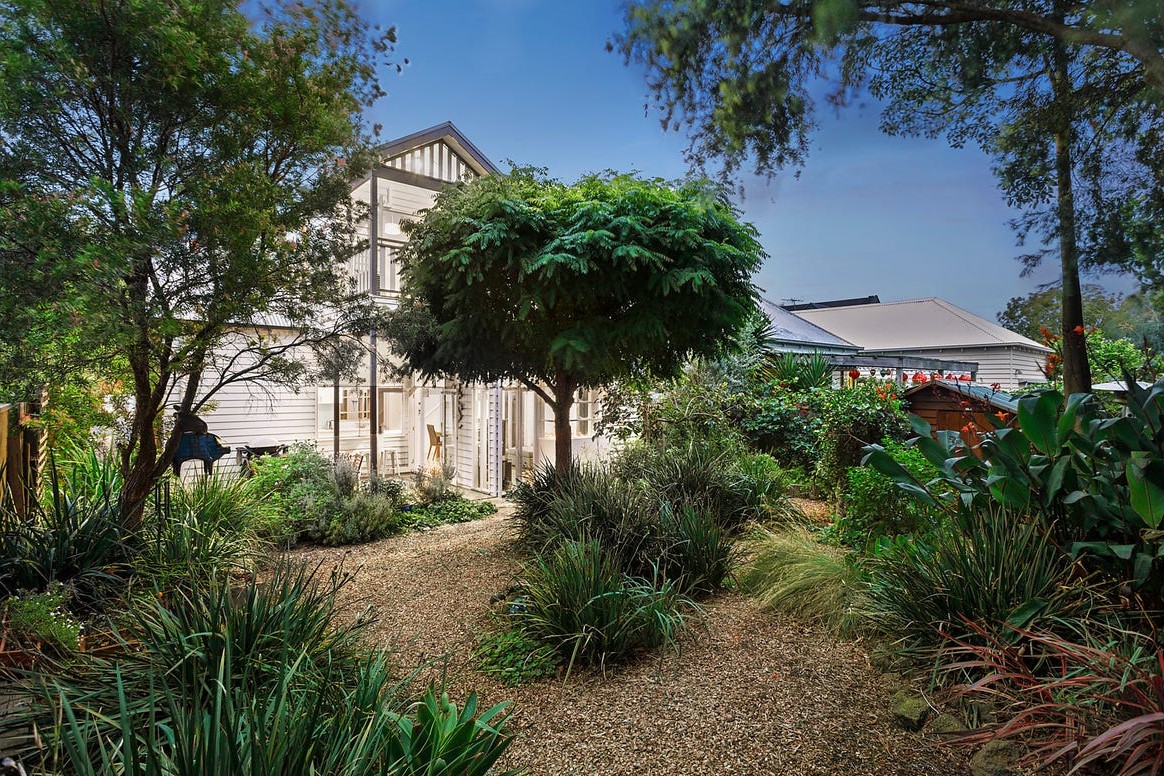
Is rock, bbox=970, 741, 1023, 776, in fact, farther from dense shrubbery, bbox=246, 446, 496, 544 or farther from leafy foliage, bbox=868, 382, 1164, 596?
dense shrubbery, bbox=246, 446, 496, 544

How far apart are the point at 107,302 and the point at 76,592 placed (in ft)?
5.12

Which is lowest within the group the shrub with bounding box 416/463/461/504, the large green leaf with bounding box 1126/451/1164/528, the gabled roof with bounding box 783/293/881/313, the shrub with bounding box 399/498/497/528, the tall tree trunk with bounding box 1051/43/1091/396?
the shrub with bounding box 399/498/497/528

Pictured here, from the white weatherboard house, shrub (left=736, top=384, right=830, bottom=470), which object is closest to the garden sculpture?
the white weatherboard house

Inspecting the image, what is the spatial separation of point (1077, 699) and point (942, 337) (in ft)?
52.8

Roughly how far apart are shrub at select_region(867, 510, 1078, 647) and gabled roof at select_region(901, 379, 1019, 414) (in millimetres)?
2471

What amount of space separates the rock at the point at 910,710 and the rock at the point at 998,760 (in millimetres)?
311

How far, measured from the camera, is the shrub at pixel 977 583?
285 cm

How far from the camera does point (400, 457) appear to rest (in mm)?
12828

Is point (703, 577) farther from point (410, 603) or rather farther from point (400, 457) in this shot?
point (400, 457)

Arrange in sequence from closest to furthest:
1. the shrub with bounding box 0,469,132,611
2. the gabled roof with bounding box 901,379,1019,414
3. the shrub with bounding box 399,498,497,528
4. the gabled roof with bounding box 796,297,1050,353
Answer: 1. the shrub with bounding box 0,469,132,611
2. the gabled roof with bounding box 901,379,1019,414
3. the shrub with bounding box 399,498,497,528
4. the gabled roof with bounding box 796,297,1050,353

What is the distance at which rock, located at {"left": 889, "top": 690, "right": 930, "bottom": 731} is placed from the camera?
261 cm

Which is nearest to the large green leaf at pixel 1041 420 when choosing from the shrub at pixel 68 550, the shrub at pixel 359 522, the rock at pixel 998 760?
the rock at pixel 998 760

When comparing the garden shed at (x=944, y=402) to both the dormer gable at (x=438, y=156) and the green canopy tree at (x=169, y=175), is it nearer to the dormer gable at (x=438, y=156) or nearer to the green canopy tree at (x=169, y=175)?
the green canopy tree at (x=169, y=175)

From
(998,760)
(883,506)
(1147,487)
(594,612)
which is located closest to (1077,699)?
(998,760)
